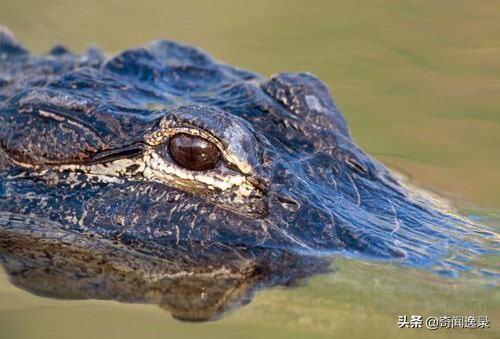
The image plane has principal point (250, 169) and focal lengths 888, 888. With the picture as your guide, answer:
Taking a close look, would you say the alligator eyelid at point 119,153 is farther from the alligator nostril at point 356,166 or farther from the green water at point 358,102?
the alligator nostril at point 356,166

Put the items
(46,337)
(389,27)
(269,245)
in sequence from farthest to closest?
(389,27), (269,245), (46,337)

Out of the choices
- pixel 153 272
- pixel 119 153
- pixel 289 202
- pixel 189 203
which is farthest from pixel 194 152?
pixel 153 272

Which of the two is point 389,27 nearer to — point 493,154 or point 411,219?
point 493,154

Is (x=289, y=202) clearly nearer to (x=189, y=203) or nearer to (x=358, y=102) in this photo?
(x=189, y=203)

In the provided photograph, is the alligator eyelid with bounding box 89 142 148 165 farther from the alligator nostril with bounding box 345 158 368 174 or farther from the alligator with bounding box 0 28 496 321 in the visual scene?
the alligator nostril with bounding box 345 158 368 174

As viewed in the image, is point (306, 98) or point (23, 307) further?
point (306, 98)

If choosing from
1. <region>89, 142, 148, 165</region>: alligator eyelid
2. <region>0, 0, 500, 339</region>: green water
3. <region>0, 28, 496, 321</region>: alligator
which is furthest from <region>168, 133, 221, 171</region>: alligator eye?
<region>0, 0, 500, 339</region>: green water

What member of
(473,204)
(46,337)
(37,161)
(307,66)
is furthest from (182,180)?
(307,66)
